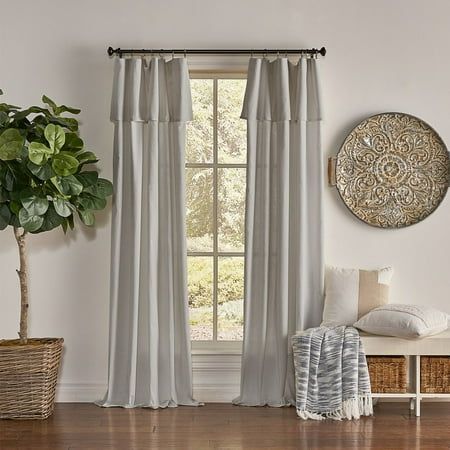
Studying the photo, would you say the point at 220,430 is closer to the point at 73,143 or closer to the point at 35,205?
the point at 35,205

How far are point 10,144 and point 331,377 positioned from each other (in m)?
2.24

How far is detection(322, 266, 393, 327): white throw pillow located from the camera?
525 centimetres

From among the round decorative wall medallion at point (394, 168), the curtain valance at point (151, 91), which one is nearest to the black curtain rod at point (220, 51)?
the curtain valance at point (151, 91)

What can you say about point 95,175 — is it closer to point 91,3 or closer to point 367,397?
point 91,3

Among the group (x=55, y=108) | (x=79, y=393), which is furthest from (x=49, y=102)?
(x=79, y=393)

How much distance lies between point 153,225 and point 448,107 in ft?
6.63

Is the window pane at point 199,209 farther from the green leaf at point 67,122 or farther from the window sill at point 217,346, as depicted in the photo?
the green leaf at point 67,122

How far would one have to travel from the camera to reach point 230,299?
5.68 meters

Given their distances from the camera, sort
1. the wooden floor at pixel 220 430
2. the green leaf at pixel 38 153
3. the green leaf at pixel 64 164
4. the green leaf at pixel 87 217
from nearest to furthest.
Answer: the wooden floor at pixel 220 430, the green leaf at pixel 38 153, the green leaf at pixel 64 164, the green leaf at pixel 87 217

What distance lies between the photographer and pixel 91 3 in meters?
5.46

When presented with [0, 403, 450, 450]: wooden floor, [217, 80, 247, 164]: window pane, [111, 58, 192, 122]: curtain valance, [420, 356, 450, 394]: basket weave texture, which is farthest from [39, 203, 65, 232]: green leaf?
[420, 356, 450, 394]: basket weave texture

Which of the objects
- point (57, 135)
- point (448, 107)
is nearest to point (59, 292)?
point (57, 135)

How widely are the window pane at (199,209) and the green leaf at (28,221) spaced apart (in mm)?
1167

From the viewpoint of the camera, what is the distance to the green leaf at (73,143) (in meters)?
5.04
